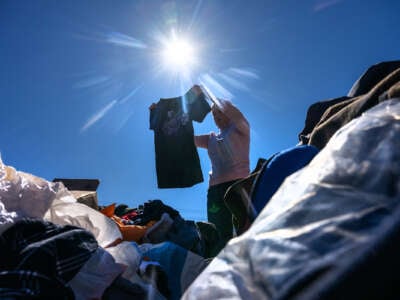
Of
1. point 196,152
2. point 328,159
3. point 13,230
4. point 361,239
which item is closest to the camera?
point 361,239

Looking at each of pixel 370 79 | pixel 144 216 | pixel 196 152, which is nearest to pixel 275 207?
pixel 370 79

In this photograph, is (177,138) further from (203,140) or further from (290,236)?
(290,236)

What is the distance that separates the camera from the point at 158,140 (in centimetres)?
244

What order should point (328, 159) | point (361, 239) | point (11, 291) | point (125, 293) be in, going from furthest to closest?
1. point (125, 293)
2. point (11, 291)
3. point (328, 159)
4. point (361, 239)

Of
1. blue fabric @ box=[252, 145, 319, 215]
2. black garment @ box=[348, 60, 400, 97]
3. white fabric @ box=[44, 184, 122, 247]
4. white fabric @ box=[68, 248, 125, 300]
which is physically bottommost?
white fabric @ box=[68, 248, 125, 300]

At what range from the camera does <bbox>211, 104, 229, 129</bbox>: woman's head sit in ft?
6.45

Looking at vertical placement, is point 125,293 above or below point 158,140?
below

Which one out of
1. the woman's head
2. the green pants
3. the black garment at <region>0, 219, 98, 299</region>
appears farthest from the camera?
the woman's head

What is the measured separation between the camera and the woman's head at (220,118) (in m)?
1.97

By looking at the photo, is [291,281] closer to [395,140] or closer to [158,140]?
[395,140]

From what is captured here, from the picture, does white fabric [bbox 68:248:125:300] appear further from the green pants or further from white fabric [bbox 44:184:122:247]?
the green pants

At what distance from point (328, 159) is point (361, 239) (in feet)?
0.46

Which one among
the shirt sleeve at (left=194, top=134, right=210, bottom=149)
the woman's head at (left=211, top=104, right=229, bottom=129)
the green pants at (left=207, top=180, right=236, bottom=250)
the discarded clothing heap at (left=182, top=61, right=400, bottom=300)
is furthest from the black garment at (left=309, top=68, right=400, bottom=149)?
the shirt sleeve at (left=194, top=134, right=210, bottom=149)

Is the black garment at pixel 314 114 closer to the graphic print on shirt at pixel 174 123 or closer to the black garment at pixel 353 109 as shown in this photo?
the black garment at pixel 353 109
